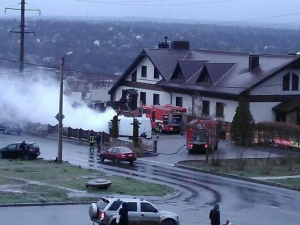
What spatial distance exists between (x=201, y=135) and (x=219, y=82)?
1633 cm

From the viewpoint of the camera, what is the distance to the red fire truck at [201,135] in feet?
181

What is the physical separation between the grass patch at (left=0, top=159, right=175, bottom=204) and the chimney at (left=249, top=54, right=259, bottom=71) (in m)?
28.1

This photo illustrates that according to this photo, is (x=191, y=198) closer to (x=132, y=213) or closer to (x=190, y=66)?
(x=132, y=213)

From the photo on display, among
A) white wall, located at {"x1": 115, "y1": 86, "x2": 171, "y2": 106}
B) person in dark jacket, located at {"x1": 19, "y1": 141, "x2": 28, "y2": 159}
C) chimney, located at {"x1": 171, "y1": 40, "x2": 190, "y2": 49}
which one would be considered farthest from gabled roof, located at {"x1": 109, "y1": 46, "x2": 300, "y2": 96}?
person in dark jacket, located at {"x1": 19, "y1": 141, "x2": 28, "y2": 159}

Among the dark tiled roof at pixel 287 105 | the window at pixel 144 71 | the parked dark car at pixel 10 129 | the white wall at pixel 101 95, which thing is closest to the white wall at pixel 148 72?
the window at pixel 144 71

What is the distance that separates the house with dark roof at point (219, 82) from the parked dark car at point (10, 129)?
14685 mm

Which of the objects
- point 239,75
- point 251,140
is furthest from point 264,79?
point 251,140

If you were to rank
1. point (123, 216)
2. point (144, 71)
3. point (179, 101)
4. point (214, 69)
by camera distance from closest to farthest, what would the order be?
point (123, 216)
point (214, 69)
point (179, 101)
point (144, 71)

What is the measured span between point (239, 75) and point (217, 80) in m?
2.05

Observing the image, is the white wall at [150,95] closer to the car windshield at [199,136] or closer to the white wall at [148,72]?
the white wall at [148,72]

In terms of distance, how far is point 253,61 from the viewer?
236ft

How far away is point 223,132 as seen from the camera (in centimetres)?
6450

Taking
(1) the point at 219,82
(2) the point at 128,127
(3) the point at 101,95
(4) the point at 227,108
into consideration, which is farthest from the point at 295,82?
(3) the point at 101,95

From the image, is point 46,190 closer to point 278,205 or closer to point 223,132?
point 278,205
